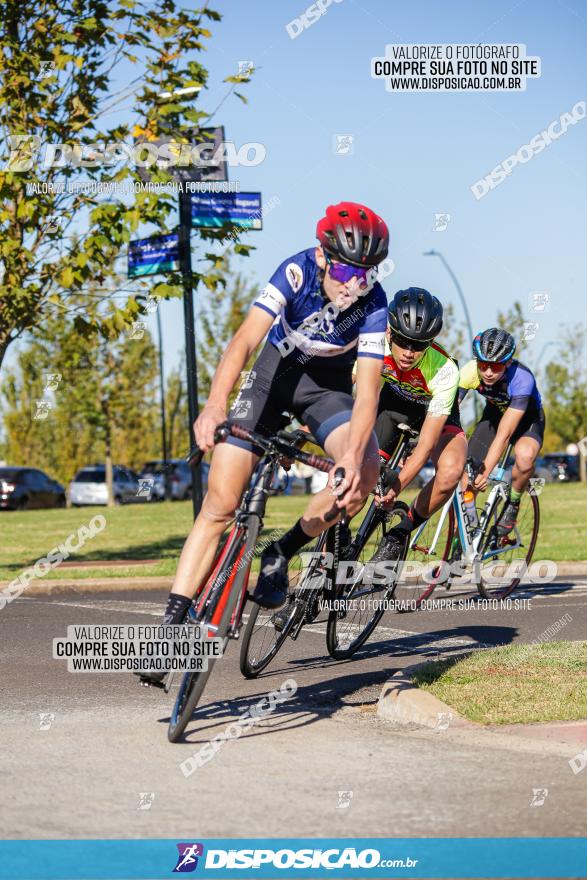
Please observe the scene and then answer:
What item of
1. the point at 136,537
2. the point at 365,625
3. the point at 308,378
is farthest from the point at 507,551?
the point at 136,537

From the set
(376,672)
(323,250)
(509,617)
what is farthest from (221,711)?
(509,617)

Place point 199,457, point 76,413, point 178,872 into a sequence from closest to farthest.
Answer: point 178,872
point 199,457
point 76,413

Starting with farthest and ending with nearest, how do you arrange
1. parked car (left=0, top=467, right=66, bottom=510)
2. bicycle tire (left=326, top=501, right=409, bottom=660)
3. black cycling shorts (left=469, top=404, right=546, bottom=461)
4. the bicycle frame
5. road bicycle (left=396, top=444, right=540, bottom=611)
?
parked car (left=0, top=467, right=66, bottom=510) → black cycling shorts (left=469, top=404, right=546, bottom=461) → the bicycle frame → road bicycle (left=396, top=444, right=540, bottom=611) → bicycle tire (left=326, top=501, right=409, bottom=660)

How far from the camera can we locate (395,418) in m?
8.40

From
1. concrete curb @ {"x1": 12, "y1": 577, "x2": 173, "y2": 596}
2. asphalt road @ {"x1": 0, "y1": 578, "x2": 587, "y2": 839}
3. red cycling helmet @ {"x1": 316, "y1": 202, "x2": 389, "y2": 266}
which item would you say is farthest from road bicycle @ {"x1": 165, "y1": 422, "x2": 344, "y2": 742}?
concrete curb @ {"x1": 12, "y1": 577, "x2": 173, "y2": 596}

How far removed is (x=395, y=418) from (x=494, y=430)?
2.60 meters

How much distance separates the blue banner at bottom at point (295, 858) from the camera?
3.69 metres

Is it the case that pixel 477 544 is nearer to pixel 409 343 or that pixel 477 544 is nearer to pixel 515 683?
pixel 409 343

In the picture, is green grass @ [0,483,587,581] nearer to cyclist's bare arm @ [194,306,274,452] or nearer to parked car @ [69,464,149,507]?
cyclist's bare arm @ [194,306,274,452]

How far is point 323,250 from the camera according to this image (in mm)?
5676

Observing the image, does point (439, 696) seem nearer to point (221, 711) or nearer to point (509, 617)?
point (221, 711)

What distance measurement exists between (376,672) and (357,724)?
155 cm

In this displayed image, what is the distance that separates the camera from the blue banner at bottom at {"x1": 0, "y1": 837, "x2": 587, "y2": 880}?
12.1 ft

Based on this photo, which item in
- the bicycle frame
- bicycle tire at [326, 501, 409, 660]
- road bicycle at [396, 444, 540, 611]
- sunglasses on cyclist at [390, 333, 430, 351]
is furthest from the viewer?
the bicycle frame
